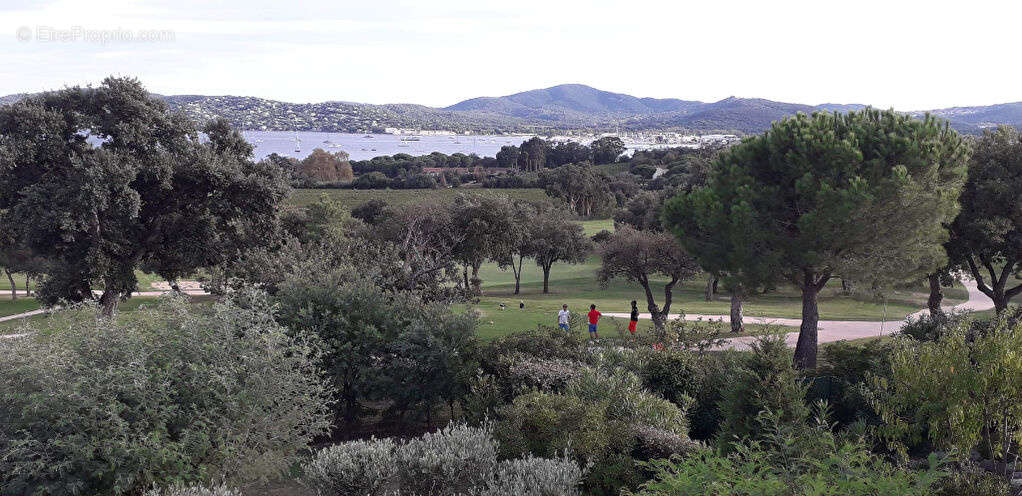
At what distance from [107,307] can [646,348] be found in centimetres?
1677

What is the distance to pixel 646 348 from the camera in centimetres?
1602

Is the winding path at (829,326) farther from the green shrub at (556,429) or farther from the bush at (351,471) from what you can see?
the bush at (351,471)

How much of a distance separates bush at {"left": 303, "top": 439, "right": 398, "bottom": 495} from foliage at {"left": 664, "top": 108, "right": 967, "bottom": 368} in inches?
485

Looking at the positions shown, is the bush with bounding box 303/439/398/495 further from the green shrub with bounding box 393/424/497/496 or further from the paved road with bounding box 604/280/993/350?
the paved road with bounding box 604/280/993/350

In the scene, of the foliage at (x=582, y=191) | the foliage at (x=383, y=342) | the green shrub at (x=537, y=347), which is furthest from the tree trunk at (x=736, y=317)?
the foliage at (x=582, y=191)

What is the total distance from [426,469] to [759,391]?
599 cm

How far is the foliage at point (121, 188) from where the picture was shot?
20.3 m

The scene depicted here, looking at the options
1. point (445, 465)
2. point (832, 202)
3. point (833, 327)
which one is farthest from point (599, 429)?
point (833, 327)

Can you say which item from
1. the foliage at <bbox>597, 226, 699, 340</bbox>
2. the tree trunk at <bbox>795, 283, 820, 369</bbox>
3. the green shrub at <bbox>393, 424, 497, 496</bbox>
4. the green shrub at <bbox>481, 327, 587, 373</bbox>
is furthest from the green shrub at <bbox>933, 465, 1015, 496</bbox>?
the foliage at <bbox>597, 226, 699, 340</bbox>

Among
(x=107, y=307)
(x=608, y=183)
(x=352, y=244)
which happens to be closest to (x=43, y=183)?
(x=107, y=307)

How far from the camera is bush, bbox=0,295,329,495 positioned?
8.80 metres

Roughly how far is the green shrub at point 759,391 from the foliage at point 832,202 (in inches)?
227

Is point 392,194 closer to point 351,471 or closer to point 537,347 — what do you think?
point 537,347

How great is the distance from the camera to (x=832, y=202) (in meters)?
17.6
